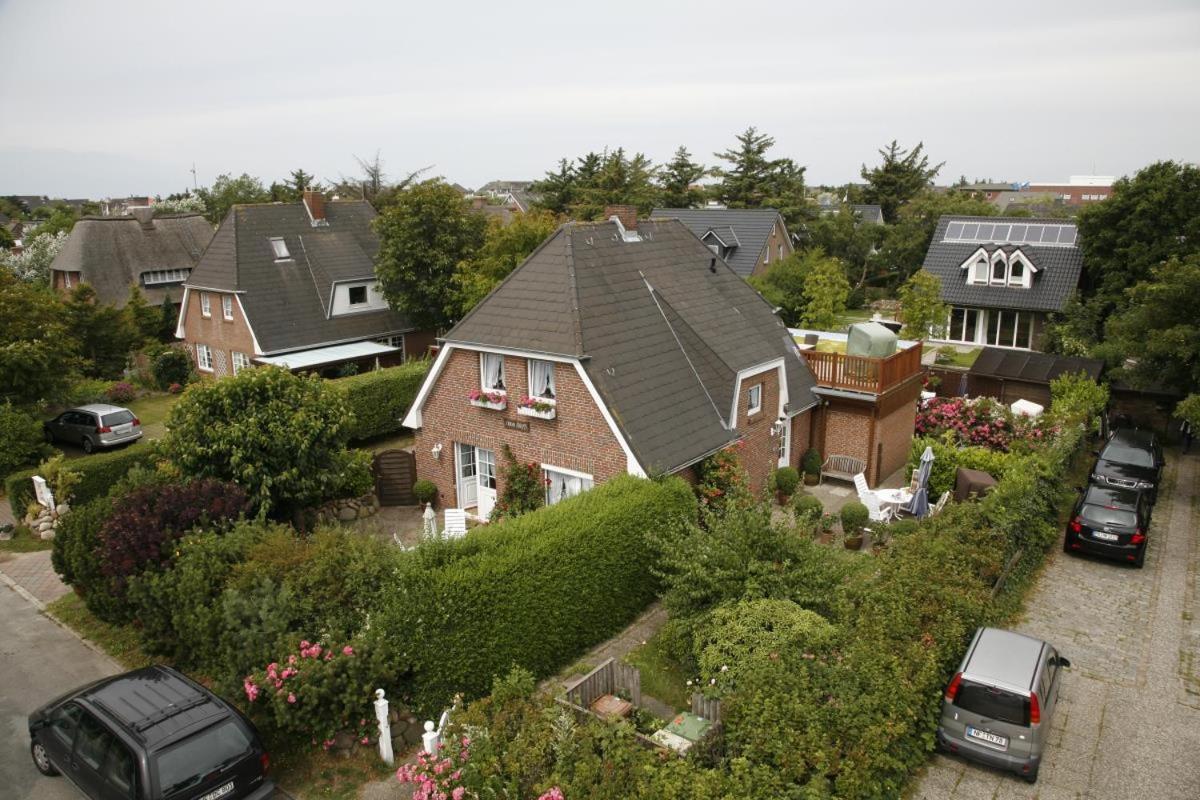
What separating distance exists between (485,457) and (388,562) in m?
8.70

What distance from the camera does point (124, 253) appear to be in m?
48.7

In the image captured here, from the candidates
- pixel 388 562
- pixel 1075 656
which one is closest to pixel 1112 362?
pixel 1075 656

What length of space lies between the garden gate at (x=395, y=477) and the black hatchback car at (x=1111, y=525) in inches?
679

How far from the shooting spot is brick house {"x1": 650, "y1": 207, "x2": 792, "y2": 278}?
2154 inches

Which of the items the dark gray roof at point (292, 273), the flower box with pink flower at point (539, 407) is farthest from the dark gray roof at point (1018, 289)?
the flower box with pink flower at point (539, 407)

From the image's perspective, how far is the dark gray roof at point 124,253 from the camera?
155 feet

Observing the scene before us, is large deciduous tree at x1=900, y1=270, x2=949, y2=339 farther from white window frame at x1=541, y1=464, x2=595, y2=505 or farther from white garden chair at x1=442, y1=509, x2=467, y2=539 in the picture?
white garden chair at x1=442, y1=509, x2=467, y2=539

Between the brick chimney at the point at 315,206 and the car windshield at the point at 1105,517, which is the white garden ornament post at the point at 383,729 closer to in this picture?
the car windshield at the point at 1105,517

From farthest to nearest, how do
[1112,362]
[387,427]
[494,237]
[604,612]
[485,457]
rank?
[494,237] → [1112,362] → [387,427] → [485,457] → [604,612]

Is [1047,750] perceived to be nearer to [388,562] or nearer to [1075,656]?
[1075,656]

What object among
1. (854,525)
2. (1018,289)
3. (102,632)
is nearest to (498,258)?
(854,525)

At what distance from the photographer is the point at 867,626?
12867 millimetres

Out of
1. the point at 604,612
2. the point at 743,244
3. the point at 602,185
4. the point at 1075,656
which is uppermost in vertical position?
the point at 602,185

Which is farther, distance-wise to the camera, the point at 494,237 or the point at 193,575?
the point at 494,237
